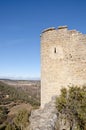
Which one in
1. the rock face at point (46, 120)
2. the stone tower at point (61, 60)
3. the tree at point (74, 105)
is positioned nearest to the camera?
the rock face at point (46, 120)

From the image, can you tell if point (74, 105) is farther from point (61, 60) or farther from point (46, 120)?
point (61, 60)

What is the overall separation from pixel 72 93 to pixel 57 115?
1.11 metres

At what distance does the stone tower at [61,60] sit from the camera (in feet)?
34.0

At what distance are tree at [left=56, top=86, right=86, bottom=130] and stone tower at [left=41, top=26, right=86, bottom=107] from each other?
895mm

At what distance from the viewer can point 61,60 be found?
10.7 m

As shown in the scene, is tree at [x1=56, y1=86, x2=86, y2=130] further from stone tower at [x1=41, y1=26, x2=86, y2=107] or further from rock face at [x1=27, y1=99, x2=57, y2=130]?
stone tower at [x1=41, y1=26, x2=86, y2=107]

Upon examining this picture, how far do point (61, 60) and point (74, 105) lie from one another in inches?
95.9

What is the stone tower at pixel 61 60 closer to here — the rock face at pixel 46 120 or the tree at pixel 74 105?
the tree at pixel 74 105

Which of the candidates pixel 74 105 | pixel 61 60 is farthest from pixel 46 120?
pixel 61 60

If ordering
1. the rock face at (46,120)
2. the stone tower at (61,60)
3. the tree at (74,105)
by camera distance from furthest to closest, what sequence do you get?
the stone tower at (61,60)
the tree at (74,105)
the rock face at (46,120)

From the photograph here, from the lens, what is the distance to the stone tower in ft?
34.0

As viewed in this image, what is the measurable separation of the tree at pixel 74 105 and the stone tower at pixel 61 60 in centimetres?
89

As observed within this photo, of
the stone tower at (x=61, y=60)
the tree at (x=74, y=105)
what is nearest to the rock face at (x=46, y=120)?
the tree at (x=74, y=105)

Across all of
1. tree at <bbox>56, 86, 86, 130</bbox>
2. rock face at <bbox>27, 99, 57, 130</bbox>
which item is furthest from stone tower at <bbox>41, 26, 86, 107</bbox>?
rock face at <bbox>27, 99, 57, 130</bbox>
